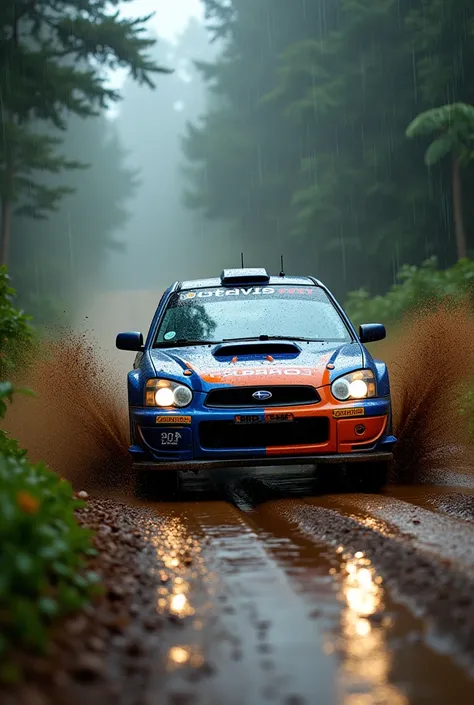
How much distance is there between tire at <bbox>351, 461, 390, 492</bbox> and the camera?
845cm

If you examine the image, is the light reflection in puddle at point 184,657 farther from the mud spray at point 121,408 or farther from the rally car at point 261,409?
the mud spray at point 121,408

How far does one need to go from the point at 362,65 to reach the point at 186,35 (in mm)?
157620

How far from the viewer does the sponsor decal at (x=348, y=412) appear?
26.8 feet

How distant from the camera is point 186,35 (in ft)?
606

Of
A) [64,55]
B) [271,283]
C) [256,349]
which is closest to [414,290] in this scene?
[64,55]

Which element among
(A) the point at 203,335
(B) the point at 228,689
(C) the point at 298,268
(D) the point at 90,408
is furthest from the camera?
(C) the point at 298,268

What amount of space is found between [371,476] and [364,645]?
4.82m

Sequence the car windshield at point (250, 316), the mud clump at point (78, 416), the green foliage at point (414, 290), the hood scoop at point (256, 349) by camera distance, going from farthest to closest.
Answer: the green foliage at point (414, 290) < the mud clump at point (78, 416) < the car windshield at point (250, 316) < the hood scoop at point (256, 349)

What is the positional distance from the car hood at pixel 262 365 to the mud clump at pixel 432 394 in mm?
1410

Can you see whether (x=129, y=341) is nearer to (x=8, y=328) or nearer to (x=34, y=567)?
(x=8, y=328)

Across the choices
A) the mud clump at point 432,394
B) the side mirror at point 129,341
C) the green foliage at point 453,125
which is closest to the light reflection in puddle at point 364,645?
the side mirror at point 129,341

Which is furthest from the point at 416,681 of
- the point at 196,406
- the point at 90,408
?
the point at 90,408

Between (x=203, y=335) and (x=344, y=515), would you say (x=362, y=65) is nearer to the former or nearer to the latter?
(x=203, y=335)

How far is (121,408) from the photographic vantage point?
10555 millimetres
